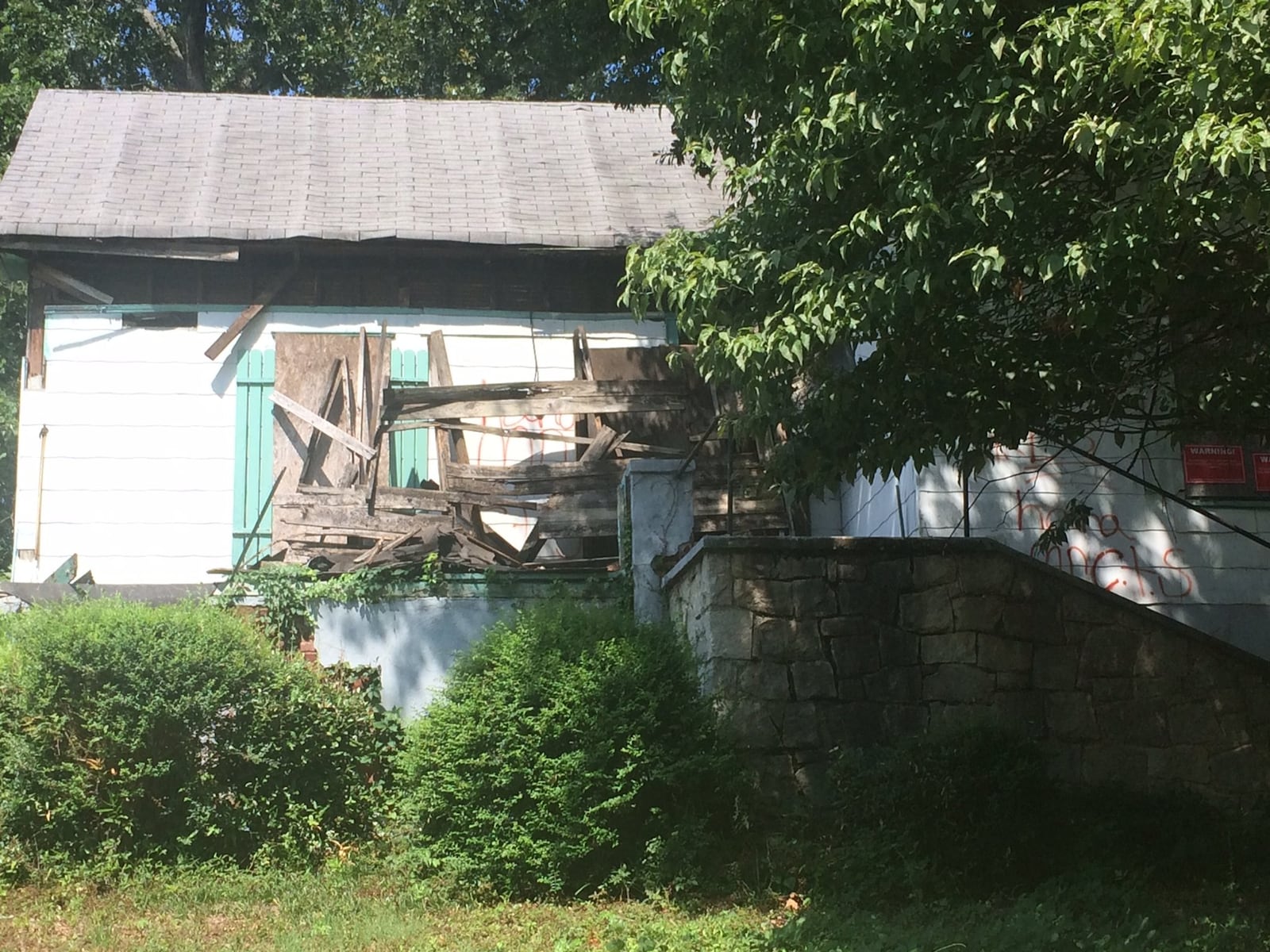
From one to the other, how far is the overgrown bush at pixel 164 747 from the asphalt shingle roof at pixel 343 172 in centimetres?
502

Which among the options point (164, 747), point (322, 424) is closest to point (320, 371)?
point (322, 424)

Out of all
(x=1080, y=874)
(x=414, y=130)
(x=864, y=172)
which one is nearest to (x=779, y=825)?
(x=1080, y=874)

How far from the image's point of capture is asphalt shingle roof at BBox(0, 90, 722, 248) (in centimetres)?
1215

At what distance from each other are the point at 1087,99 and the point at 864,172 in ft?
3.57

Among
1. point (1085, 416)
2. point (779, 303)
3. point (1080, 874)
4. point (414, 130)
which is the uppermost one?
point (414, 130)

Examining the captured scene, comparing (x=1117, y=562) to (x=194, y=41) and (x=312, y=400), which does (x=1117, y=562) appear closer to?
(x=312, y=400)

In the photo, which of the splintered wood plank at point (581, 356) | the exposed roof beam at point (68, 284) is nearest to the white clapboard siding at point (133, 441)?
the exposed roof beam at point (68, 284)

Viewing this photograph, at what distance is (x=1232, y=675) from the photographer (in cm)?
847

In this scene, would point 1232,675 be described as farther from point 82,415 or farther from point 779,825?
point 82,415

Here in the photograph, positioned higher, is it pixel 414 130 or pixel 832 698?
pixel 414 130

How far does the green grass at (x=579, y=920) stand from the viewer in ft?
20.0

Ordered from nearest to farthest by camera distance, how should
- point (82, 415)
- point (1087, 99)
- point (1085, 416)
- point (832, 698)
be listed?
1. point (1087, 99)
2. point (1085, 416)
3. point (832, 698)
4. point (82, 415)

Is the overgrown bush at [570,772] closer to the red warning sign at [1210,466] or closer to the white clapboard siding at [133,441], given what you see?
the red warning sign at [1210,466]

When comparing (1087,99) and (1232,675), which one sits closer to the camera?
(1087,99)
